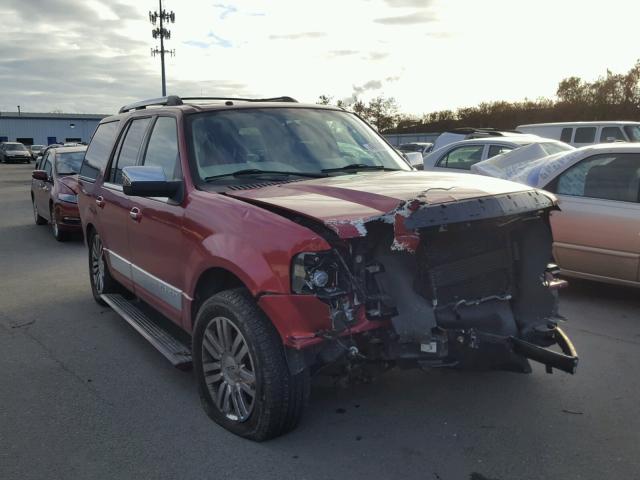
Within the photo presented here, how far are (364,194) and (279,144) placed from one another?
3.73 feet

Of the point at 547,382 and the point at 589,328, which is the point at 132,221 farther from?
the point at 589,328

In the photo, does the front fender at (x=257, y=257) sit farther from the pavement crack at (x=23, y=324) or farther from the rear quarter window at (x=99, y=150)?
the pavement crack at (x=23, y=324)

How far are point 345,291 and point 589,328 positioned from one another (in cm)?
325

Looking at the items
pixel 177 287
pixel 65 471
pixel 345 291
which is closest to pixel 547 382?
pixel 345 291

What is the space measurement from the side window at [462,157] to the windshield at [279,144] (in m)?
6.08

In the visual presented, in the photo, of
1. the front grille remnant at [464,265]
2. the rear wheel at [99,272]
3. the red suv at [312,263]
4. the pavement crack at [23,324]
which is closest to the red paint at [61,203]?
the rear wheel at [99,272]

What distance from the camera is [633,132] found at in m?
14.9

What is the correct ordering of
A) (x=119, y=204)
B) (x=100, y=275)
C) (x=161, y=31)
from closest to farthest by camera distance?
(x=119, y=204) → (x=100, y=275) → (x=161, y=31)

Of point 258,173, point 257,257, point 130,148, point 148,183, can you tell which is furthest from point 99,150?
point 257,257

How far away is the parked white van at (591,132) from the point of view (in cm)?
1484

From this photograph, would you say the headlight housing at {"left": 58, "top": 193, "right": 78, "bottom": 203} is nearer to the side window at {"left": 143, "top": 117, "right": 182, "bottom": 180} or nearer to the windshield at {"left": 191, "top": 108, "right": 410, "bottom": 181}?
the side window at {"left": 143, "top": 117, "right": 182, "bottom": 180}

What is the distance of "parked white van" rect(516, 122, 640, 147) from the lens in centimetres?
1484

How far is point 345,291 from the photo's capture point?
2961 mm

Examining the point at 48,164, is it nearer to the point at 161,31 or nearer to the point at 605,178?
the point at 605,178
